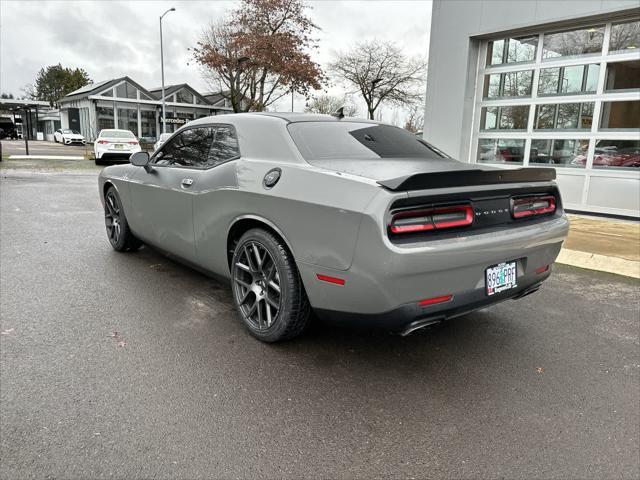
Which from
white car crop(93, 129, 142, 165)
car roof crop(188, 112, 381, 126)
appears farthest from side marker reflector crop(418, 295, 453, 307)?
white car crop(93, 129, 142, 165)

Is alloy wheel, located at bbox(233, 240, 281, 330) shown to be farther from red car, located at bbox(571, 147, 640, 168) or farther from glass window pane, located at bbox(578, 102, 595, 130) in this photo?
glass window pane, located at bbox(578, 102, 595, 130)

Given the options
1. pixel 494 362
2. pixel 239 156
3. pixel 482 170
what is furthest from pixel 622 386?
pixel 239 156

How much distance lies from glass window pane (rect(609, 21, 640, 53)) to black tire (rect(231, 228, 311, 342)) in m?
8.73

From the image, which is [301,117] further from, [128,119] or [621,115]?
[128,119]

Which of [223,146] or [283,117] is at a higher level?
[283,117]

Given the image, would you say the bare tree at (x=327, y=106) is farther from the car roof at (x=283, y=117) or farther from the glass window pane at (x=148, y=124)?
the car roof at (x=283, y=117)

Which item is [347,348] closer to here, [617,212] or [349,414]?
[349,414]

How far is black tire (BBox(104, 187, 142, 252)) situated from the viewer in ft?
17.5

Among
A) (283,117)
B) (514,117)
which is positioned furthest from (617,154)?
(283,117)

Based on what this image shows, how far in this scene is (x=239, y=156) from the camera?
11.6 ft

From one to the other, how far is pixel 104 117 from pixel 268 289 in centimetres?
4809

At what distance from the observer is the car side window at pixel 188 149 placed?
157 inches

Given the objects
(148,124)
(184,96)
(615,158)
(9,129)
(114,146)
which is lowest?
(114,146)

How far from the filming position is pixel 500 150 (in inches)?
420
